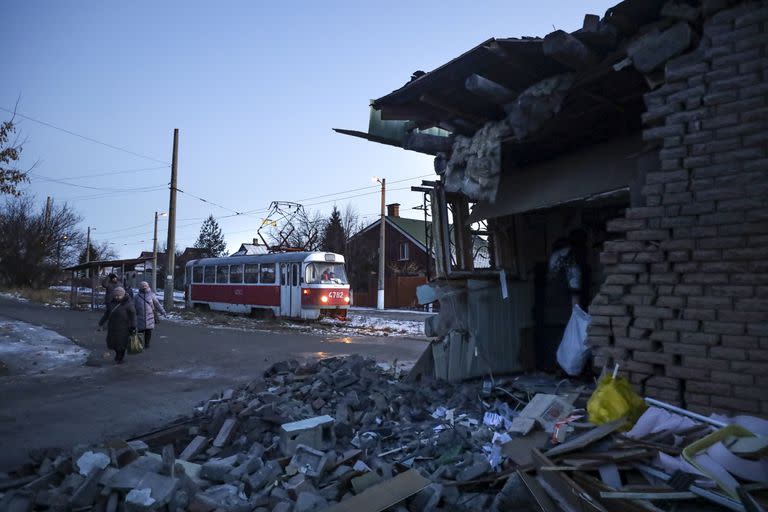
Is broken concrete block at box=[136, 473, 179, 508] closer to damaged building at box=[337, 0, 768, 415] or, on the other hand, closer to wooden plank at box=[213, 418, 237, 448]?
wooden plank at box=[213, 418, 237, 448]

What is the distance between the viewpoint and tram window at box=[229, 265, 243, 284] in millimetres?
22797

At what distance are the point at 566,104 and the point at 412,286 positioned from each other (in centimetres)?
2859

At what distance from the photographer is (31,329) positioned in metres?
15.8

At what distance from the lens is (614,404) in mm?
3715

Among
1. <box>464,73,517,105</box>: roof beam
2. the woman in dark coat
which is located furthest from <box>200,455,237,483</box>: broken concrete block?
the woman in dark coat

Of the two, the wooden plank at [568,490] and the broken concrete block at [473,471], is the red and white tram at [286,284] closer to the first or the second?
the broken concrete block at [473,471]

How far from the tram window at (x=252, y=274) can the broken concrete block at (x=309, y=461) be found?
18.0 metres

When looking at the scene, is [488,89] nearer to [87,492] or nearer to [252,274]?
[87,492]

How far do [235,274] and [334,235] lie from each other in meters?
21.4

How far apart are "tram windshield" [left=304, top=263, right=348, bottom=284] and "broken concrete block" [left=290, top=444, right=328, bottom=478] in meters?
15.3

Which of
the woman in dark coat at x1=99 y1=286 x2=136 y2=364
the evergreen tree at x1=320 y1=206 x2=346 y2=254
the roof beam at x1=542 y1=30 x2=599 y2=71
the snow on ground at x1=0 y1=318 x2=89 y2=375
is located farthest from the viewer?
the evergreen tree at x1=320 y1=206 x2=346 y2=254

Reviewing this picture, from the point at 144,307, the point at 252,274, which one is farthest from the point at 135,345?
the point at 252,274

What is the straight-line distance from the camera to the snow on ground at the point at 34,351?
973 centimetres

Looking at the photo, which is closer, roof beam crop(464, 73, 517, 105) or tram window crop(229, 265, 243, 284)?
roof beam crop(464, 73, 517, 105)
